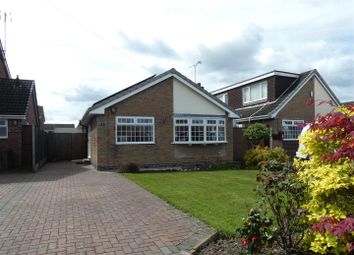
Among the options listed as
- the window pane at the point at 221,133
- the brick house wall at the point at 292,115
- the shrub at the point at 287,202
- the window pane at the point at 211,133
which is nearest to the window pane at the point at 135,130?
the window pane at the point at 211,133

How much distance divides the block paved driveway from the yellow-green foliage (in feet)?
6.27

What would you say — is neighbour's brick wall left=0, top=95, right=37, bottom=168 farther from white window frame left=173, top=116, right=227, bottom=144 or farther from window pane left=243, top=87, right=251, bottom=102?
window pane left=243, top=87, right=251, bottom=102

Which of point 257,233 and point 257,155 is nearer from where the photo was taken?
point 257,233

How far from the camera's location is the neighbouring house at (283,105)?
2211 centimetres

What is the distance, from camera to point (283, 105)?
2225cm

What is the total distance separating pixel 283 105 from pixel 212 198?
1543cm

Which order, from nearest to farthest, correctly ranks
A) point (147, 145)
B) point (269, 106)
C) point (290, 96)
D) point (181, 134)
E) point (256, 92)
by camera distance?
point (147, 145), point (181, 134), point (290, 96), point (269, 106), point (256, 92)

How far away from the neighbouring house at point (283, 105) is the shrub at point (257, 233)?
620 inches

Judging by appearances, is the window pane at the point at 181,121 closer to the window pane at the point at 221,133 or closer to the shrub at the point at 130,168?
the window pane at the point at 221,133

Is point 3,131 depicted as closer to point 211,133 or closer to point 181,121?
point 181,121

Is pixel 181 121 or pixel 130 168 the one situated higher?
pixel 181 121

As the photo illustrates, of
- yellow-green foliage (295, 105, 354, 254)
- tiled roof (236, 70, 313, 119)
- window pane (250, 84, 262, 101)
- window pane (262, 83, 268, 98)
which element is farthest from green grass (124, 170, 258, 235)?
window pane (250, 84, 262, 101)

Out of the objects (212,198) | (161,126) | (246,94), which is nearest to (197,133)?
(161,126)

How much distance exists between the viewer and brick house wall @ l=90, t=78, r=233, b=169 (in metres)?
16.1
